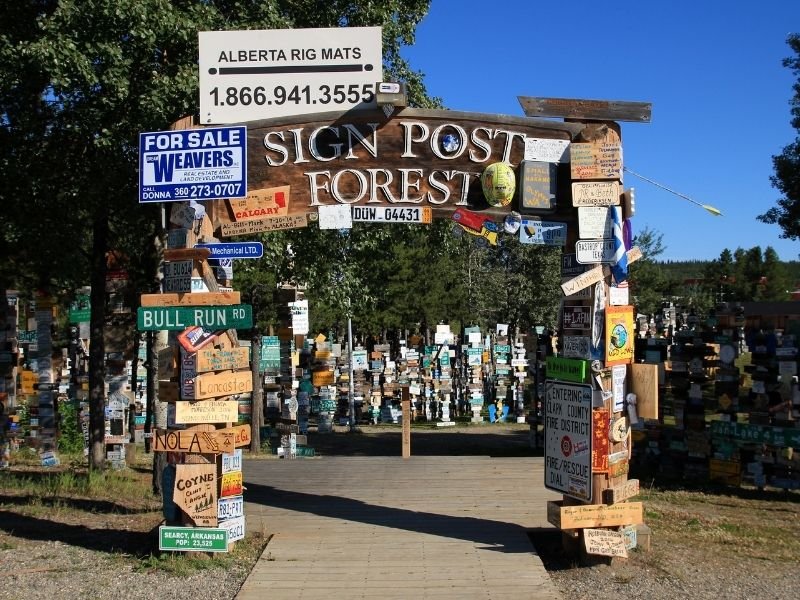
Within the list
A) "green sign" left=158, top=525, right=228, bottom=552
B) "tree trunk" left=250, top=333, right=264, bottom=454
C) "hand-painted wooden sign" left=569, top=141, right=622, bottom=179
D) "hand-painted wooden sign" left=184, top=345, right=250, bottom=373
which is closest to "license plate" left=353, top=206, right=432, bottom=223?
"hand-painted wooden sign" left=569, top=141, right=622, bottom=179

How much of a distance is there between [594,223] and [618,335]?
1.00 m

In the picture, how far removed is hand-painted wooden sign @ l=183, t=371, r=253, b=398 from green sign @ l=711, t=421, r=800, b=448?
7116 millimetres

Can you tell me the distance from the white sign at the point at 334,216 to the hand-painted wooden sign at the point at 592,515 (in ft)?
10.3

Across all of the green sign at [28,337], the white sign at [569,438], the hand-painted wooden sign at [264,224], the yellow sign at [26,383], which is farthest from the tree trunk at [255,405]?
the white sign at [569,438]

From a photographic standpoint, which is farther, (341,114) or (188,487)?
(341,114)

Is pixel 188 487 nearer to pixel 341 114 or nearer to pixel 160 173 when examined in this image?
pixel 160 173

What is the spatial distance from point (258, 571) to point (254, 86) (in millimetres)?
4365

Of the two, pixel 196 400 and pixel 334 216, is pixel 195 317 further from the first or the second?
pixel 334 216

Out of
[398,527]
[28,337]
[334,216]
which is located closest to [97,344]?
[334,216]

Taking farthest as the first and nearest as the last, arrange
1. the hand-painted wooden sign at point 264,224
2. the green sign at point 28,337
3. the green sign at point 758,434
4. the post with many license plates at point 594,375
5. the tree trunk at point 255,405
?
the green sign at point 28,337 → the tree trunk at point 255,405 → the green sign at point 758,434 → the hand-painted wooden sign at point 264,224 → the post with many license plates at point 594,375

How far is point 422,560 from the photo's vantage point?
6.64 metres

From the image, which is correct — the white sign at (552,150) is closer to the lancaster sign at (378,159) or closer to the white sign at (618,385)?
the lancaster sign at (378,159)

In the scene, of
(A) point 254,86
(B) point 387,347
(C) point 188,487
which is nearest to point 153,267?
(A) point 254,86

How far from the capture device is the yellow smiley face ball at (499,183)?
723 centimetres
